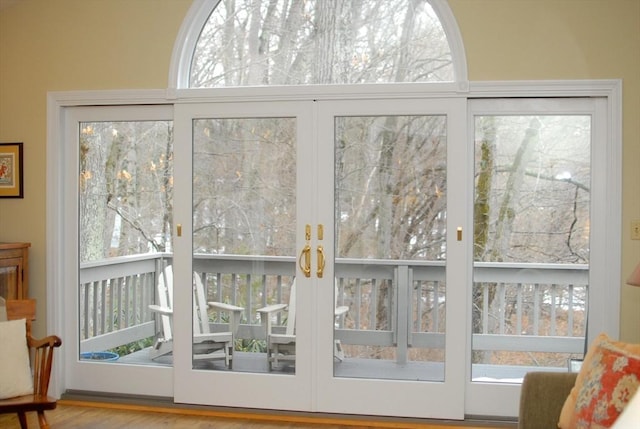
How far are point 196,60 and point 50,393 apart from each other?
235 centimetres

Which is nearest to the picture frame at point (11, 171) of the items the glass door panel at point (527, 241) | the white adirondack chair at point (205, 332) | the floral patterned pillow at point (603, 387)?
the white adirondack chair at point (205, 332)

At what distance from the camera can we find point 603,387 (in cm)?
273

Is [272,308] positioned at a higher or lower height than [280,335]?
higher

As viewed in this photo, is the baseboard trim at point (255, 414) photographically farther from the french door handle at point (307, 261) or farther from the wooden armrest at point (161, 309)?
the french door handle at point (307, 261)

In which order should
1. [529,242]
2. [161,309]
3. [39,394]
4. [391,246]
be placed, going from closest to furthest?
[39,394], [529,242], [391,246], [161,309]

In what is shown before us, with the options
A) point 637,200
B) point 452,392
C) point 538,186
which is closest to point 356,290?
point 452,392

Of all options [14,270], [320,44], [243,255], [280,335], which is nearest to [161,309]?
[243,255]

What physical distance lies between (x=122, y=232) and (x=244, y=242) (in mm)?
842

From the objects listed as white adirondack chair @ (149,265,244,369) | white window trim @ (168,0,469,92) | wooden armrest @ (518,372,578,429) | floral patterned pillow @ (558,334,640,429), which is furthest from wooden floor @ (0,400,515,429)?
white window trim @ (168,0,469,92)

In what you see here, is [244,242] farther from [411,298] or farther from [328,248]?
[411,298]

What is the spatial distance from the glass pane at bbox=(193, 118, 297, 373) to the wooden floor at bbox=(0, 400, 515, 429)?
0.30m

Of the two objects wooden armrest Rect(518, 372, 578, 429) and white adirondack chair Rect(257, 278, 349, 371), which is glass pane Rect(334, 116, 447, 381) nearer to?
white adirondack chair Rect(257, 278, 349, 371)

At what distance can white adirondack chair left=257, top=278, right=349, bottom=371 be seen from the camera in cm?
458

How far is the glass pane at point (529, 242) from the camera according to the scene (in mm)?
4320
